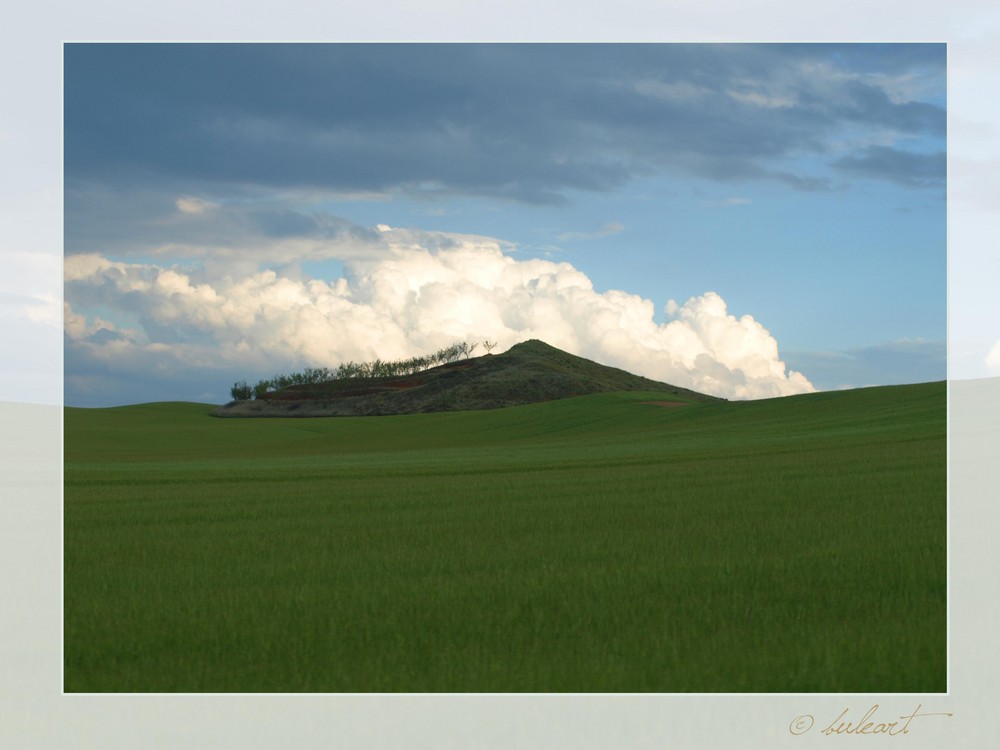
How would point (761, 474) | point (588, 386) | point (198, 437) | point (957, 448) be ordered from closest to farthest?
point (761, 474)
point (957, 448)
point (198, 437)
point (588, 386)

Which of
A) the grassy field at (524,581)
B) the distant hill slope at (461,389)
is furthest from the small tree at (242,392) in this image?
the grassy field at (524,581)

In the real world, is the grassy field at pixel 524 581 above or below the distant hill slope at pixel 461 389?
below

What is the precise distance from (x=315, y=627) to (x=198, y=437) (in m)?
51.5

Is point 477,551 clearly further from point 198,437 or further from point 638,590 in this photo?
point 198,437

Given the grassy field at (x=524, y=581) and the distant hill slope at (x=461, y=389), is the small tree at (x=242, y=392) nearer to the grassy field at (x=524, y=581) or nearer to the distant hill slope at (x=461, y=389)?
the distant hill slope at (x=461, y=389)

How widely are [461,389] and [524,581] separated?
69912mm

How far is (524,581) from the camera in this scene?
9430 mm

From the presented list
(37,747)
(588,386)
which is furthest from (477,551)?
(588,386)

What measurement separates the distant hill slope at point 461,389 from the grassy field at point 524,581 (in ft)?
175

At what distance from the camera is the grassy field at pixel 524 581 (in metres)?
6.66

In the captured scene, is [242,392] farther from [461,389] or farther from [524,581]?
[524,581]

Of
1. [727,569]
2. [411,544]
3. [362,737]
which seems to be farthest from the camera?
[411,544]

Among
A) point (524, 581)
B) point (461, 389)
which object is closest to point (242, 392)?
point (461, 389)

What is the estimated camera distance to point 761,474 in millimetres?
20156
